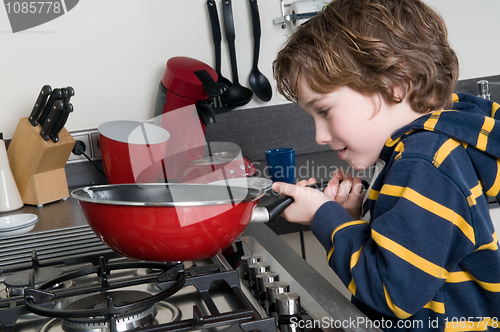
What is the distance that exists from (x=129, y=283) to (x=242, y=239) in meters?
0.28

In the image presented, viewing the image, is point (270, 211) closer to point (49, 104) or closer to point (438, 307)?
point (438, 307)

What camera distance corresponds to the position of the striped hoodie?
59 cm

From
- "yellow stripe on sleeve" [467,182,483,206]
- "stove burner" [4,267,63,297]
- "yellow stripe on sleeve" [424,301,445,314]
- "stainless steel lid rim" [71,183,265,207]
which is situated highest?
"stainless steel lid rim" [71,183,265,207]

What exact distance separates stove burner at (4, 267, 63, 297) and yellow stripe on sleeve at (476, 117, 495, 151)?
677 mm

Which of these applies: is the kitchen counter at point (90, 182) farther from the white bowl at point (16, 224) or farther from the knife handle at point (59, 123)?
the knife handle at point (59, 123)

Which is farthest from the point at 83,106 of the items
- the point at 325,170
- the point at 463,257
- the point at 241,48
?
the point at 463,257

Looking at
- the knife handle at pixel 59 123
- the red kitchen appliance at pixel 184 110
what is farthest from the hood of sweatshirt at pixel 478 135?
the knife handle at pixel 59 123

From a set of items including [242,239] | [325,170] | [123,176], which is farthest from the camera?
[325,170]

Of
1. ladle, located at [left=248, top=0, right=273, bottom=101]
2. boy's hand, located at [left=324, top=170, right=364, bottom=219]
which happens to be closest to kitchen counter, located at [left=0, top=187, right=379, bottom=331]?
boy's hand, located at [left=324, top=170, right=364, bottom=219]

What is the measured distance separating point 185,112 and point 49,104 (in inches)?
14.7

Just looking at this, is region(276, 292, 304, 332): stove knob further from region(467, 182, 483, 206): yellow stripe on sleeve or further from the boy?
region(467, 182, 483, 206): yellow stripe on sleeve

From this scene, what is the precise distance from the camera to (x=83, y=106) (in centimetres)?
150

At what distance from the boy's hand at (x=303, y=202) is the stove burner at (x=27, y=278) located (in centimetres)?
40

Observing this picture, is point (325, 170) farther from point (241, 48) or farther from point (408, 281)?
point (408, 281)
